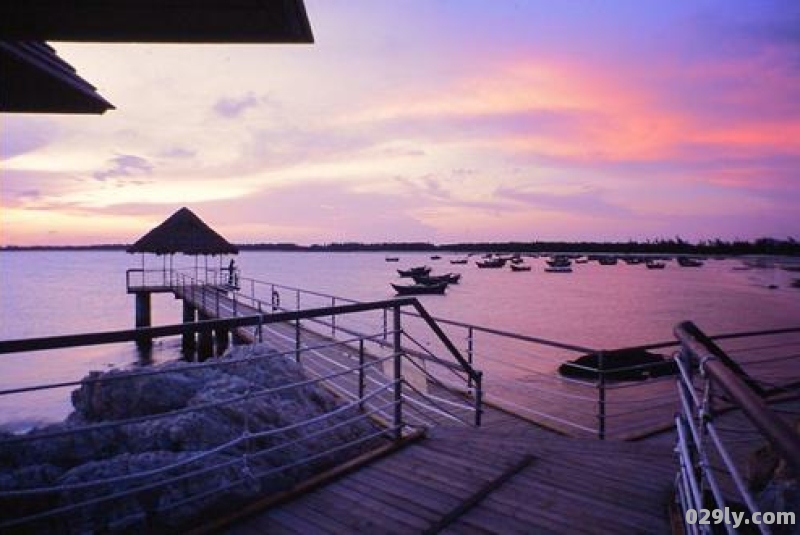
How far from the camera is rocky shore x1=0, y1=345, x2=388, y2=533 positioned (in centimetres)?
332

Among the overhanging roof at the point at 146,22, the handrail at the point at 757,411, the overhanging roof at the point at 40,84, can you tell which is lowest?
the handrail at the point at 757,411

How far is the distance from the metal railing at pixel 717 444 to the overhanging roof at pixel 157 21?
2.54 metres

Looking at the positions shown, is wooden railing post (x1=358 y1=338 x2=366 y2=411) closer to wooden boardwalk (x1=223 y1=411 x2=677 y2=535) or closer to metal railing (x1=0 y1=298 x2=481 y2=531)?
metal railing (x1=0 y1=298 x2=481 y2=531)

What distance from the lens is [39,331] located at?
39250 millimetres

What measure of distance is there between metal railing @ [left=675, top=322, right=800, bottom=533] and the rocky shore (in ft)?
6.48

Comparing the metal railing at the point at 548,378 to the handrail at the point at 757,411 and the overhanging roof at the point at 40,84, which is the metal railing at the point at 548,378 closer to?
the handrail at the point at 757,411

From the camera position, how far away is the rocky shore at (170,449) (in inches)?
131

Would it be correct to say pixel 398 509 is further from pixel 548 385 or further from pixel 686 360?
pixel 548 385

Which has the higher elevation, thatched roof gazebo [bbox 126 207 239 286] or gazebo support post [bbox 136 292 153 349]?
thatched roof gazebo [bbox 126 207 239 286]

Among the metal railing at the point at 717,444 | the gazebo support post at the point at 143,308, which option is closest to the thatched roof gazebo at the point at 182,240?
the gazebo support post at the point at 143,308

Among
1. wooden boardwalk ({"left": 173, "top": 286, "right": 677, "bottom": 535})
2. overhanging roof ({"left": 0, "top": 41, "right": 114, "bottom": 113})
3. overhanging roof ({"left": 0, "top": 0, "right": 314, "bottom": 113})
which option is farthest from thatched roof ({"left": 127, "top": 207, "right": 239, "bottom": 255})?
overhanging roof ({"left": 0, "top": 0, "right": 314, "bottom": 113})

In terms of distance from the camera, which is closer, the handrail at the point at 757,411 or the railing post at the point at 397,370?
the handrail at the point at 757,411

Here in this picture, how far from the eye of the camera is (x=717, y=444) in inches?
85.0

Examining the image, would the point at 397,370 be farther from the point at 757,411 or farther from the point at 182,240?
the point at 182,240
